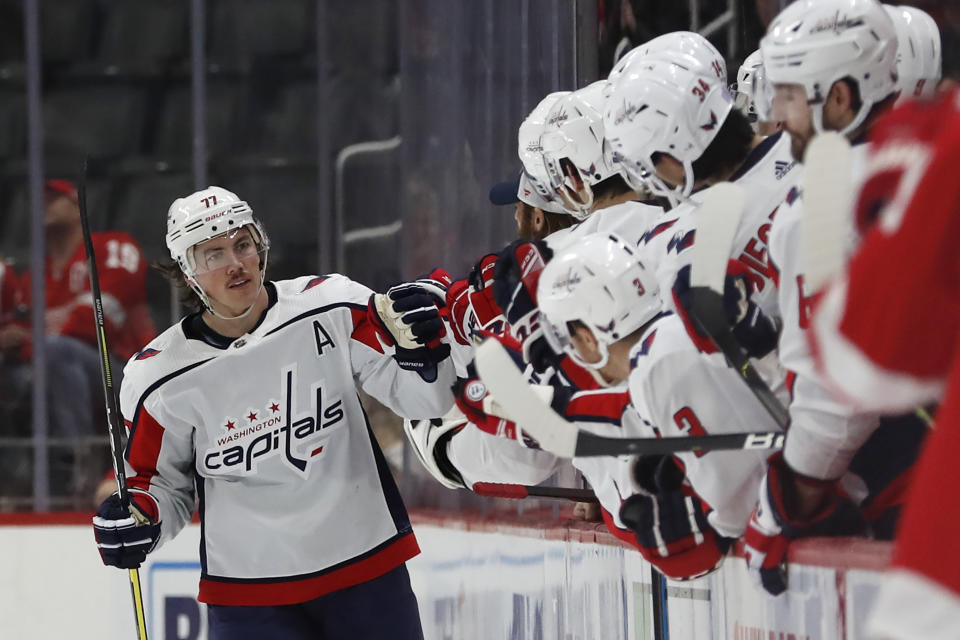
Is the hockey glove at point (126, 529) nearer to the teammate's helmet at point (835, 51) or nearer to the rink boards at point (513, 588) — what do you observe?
the rink boards at point (513, 588)

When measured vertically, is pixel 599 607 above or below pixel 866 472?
below

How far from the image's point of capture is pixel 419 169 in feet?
13.5


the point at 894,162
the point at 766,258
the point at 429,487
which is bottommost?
the point at 429,487

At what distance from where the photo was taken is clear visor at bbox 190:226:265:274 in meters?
2.44

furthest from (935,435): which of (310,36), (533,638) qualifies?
(310,36)

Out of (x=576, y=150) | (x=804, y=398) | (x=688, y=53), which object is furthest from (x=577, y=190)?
(x=804, y=398)

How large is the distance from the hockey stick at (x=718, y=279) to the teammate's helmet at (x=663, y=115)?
251mm

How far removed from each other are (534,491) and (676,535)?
2.63 feet

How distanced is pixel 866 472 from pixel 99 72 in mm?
5256

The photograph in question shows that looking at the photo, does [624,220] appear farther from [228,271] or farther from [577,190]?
[228,271]

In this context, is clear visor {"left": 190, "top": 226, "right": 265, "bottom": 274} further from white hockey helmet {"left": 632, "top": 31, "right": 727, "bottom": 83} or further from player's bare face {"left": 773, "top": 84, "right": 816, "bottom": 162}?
player's bare face {"left": 773, "top": 84, "right": 816, "bottom": 162}

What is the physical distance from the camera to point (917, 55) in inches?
69.6

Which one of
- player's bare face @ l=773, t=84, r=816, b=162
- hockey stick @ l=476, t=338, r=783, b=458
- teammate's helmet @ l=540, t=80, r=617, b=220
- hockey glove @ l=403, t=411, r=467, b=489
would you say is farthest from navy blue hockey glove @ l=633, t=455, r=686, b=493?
hockey glove @ l=403, t=411, r=467, b=489

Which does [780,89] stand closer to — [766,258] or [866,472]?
[766,258]
